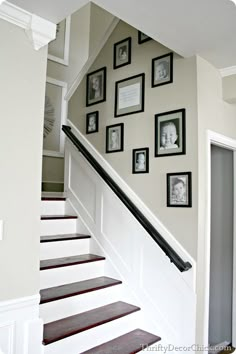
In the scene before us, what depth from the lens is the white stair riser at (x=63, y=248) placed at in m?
2.74

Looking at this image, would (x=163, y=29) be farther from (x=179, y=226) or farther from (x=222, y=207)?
(x=222, y=207)

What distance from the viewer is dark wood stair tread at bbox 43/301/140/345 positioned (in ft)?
6.88

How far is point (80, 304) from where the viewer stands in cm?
247

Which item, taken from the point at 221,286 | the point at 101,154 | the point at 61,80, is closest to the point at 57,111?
the point at 61,80

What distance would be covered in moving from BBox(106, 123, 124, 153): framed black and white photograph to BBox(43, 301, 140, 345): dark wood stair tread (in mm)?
1433

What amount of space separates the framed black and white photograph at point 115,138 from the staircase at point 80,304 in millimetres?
890

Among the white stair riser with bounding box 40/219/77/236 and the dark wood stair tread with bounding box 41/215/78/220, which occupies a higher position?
the dark wood stair tread with bounding box 41/215/78/220

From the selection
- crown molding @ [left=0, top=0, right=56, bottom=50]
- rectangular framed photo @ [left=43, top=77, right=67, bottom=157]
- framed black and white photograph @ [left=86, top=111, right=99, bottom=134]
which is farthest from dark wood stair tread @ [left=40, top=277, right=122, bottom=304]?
rectangular framed photo @ [left=43, top=77, right=67, bottom=157]

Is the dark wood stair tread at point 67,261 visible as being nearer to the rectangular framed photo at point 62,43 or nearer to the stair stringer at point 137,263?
the stair stringer at point 137,263

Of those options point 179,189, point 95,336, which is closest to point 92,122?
point 179,189

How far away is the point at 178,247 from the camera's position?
8.16 ft

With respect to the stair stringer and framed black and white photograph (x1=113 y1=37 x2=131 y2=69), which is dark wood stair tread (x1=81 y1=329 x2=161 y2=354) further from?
framed black and white photograph (x1=113 y1=37 x2=131 y2=69)

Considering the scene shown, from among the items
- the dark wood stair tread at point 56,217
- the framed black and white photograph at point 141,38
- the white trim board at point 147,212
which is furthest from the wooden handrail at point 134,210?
the framed black and white photograph at point 141,38

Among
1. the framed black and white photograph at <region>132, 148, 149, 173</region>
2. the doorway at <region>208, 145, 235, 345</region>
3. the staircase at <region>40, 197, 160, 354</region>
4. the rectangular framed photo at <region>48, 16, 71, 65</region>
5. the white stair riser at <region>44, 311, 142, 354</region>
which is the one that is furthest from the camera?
the rectangular framed photo at <region>48, 16, 71, 65</region>
